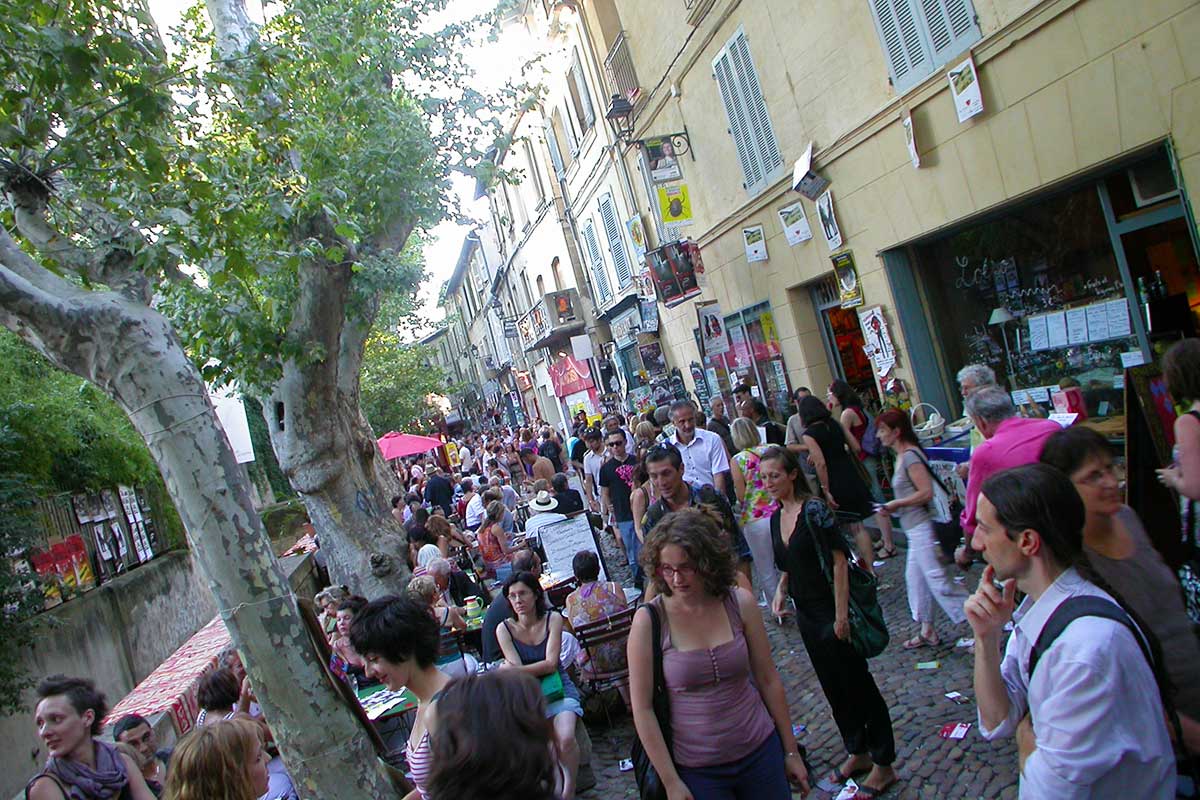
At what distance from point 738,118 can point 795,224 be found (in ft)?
6.53

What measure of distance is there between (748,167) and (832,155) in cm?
228

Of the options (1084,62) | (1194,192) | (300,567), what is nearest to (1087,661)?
(1194,192)

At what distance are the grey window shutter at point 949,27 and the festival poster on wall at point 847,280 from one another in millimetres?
2673

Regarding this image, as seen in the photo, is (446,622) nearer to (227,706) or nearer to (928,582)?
(227,706)

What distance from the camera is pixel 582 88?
711 inches

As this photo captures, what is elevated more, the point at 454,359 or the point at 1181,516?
the point at 454,359

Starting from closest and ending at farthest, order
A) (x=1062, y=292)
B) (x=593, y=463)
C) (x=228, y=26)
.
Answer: (x=1062, y=292), (x=228, y=26), (x=593, y=463)

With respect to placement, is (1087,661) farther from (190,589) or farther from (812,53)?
(190,589)

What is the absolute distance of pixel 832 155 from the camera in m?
9.79

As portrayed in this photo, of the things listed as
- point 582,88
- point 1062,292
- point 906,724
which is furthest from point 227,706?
point 582,88

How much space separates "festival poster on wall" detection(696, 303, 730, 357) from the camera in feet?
47.7

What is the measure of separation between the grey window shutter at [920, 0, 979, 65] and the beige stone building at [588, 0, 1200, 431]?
0.02 metres

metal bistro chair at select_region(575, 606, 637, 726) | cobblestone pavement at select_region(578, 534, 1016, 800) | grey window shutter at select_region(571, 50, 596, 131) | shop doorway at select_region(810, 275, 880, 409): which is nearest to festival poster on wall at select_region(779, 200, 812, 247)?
shop doorway at select_region(810, 275, 880, 409)

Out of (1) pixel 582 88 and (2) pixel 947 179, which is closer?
(2) pixel 947 179
